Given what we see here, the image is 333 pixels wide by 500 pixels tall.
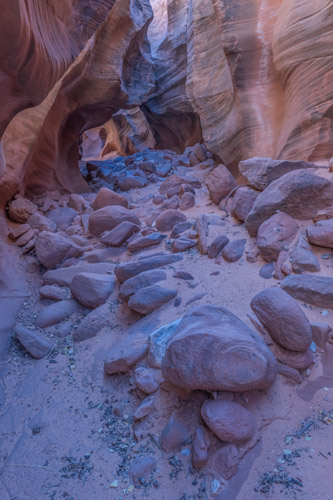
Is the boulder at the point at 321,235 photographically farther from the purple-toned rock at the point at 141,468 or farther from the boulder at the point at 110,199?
the boulder at the point at 110,199

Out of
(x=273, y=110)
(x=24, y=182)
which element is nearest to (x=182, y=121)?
(x=273, y=110)

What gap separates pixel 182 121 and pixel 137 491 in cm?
1211

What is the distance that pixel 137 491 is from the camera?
1.38 metres

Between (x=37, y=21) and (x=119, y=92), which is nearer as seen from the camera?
(x=37, y=21)

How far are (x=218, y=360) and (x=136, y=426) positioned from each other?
2.04 feet

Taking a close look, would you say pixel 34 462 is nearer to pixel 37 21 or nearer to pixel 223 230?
pixel 223 230

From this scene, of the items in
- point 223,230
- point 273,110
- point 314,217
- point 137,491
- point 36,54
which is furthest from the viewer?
point 273,110

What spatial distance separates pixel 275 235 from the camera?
2545mm

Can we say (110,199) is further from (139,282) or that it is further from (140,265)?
(139,282)

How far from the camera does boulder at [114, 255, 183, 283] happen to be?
2762 mm

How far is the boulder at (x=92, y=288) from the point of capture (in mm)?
2742

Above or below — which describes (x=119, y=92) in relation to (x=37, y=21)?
below

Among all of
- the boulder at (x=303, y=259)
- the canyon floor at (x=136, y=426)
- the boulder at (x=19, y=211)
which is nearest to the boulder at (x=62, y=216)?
the boulder at (x=19, y=211)

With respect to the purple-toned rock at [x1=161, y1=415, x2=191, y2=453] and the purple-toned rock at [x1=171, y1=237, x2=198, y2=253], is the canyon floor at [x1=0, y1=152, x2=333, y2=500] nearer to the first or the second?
the purple-toned rock at [x1=161, y1=415, x2=191, y2=453]
